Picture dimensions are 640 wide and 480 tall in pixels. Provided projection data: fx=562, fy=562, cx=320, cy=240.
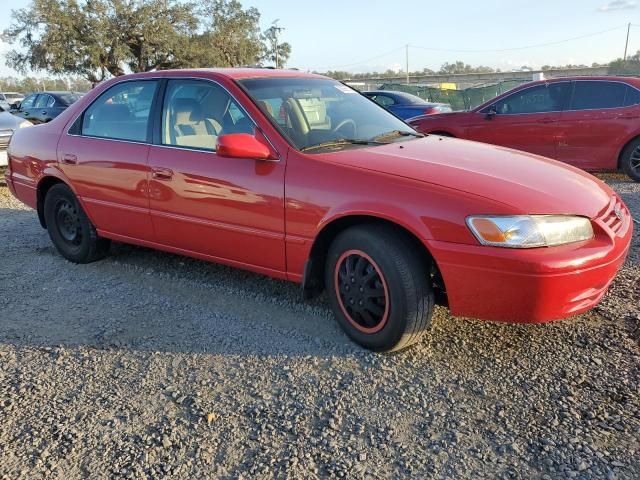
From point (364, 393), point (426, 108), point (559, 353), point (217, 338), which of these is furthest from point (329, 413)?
point (426, 108)

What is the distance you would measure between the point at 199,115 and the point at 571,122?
6.01m

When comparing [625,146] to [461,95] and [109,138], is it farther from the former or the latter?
[461,95]

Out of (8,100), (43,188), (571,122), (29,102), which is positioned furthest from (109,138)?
(8,100)

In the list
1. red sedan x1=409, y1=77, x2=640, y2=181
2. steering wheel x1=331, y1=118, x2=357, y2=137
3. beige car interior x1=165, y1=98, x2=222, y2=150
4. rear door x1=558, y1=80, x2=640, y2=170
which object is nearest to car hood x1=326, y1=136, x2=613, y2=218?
steering wheel x1=331, y1=118, x2=357, y2=137

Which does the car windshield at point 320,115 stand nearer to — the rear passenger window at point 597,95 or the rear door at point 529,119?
the rear door at point 529,119

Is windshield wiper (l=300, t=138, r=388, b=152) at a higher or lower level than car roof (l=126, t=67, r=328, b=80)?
lower

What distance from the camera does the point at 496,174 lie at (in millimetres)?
3086

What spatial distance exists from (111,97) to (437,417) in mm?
3541

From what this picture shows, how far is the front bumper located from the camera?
268 cm

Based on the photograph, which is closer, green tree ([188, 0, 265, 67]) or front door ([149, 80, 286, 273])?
front door ([149, 80, 286, 273])

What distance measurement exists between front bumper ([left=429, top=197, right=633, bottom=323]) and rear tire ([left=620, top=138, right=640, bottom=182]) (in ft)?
18.1

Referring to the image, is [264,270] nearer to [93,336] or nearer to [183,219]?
[183,219]

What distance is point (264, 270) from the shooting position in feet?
11.8

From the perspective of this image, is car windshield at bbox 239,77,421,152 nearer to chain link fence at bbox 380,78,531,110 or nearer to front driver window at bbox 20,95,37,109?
front driver window at bbox 20,95,37,109
